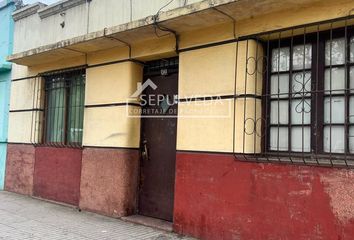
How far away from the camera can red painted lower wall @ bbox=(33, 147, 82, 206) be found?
7770 mm

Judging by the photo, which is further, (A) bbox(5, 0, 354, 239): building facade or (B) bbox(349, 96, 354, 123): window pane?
(A) bbox(5, 0, 354, 239): building facade

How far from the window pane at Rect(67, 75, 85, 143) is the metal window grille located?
13.0 feet

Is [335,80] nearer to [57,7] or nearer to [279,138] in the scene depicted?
[279,138]

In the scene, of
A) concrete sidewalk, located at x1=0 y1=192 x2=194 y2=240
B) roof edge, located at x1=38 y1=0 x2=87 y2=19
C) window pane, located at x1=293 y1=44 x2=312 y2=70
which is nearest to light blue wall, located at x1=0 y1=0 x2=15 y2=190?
roof edge, located at x1=38 y1=0 x2=87 y2=19

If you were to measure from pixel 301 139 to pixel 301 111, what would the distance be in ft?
1.15

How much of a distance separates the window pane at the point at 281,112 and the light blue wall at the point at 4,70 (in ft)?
22.6

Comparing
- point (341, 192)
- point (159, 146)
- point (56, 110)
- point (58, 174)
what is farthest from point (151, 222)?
point (56, 110)

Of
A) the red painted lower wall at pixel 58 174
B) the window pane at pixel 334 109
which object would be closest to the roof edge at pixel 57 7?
the red painted lower wall at pixel 58 174

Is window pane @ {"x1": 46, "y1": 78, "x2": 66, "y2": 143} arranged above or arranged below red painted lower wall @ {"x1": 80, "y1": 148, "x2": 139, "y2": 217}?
above

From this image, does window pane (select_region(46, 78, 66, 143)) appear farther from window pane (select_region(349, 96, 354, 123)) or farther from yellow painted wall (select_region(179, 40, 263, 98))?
window pane (select_region(349, 96, 354, 123))

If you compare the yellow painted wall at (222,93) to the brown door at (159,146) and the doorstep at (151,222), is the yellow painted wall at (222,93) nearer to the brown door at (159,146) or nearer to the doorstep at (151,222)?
the brown door at (159,146)

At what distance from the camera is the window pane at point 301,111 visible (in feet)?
16.1

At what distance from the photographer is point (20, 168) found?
905cm

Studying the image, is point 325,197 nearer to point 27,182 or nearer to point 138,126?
point 138,126
